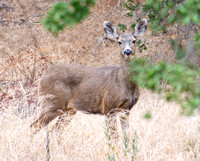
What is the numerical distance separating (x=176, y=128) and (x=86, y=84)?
1.72m

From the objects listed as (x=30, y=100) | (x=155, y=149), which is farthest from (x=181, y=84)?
(x=30, y=100)

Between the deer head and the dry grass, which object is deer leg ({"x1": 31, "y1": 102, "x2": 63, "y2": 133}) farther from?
the deer head

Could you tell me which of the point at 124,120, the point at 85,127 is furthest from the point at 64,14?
the point at 85,127

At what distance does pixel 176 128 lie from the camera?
6.26 meters

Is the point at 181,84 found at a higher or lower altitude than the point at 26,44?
lower

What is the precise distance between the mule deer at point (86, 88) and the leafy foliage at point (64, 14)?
13.3ft

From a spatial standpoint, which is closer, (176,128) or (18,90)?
(176,128)

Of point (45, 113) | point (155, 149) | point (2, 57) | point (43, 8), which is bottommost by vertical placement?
point (155, 149)

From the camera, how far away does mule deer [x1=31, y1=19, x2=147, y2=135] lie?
641 cm

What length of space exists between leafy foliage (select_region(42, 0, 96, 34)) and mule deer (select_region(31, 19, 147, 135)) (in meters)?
4.06

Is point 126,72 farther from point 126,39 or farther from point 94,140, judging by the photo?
point 94,140

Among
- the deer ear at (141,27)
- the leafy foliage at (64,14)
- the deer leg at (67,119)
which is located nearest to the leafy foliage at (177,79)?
the leafy foliage at (64,14)

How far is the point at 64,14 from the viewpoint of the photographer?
→ 2264mm

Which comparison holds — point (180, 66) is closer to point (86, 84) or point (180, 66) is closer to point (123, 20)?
point (86, 84)
